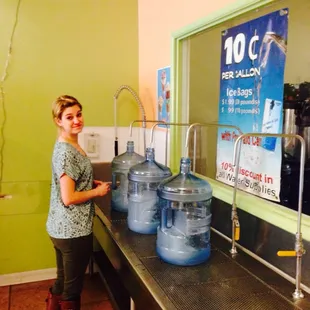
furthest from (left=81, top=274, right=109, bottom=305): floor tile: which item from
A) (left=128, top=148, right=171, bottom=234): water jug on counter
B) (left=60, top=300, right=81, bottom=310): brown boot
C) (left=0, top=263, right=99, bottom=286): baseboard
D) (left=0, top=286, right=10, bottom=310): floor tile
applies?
(left=128, top=148, right=171, bottom=234): water jug on counter

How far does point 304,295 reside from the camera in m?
1.25

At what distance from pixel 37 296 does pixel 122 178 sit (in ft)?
3.85

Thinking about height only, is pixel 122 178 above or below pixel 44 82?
below

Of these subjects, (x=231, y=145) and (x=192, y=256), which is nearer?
(x=192, y=256)

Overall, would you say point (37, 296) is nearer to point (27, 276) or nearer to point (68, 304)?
point (27, 276)

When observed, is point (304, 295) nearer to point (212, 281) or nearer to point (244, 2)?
point (212, 281)

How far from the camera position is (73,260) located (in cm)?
192

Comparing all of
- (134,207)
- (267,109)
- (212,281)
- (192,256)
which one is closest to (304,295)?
(212,281)

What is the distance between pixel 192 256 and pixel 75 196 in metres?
0.67

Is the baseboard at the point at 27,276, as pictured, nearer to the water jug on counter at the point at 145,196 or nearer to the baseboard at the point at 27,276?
the baseboard at the point at 27,276

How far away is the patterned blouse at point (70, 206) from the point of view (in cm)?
184

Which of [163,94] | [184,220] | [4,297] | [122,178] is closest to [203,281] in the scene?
[184,220]

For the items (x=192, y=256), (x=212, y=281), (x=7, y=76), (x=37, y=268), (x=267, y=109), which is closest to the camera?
(x=212, y=281)

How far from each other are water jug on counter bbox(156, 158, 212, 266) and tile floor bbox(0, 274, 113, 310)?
4.19 ft
